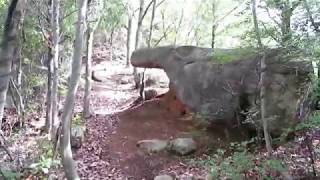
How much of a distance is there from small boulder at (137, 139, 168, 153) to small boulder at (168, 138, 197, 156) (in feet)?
0.63

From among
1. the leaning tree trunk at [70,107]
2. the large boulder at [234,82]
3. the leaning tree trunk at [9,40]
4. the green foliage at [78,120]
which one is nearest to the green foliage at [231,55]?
the large boulder at [234,82]

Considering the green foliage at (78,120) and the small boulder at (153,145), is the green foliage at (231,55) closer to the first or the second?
the small boulder at (153,145)

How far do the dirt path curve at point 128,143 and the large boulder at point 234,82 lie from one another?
1000 millimetres

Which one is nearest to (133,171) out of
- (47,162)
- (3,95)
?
(47,162)

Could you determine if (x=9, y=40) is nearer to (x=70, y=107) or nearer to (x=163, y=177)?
(x=70, y=107)

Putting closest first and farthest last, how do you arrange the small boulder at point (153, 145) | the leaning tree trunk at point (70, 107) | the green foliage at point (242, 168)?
the green foliage at point (242, 168) < the leaning tree trunk at point (70, 107) < the small boulder at point (153, 145)

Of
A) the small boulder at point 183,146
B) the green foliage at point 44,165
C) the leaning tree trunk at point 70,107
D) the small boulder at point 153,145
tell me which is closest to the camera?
the leaning tree trunk at point 70,107

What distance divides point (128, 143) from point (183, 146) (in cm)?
159

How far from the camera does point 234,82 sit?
31.1 feet

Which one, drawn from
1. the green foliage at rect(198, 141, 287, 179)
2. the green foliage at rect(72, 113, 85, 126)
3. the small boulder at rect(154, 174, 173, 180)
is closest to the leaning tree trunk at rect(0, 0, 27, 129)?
the green foliage at rect(198, 141, 287, 179)

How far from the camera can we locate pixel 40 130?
10992mm

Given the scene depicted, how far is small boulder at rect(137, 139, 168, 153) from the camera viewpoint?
927 cm

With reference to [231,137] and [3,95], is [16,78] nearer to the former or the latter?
[231,137]

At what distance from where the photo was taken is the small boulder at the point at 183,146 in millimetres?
9039
